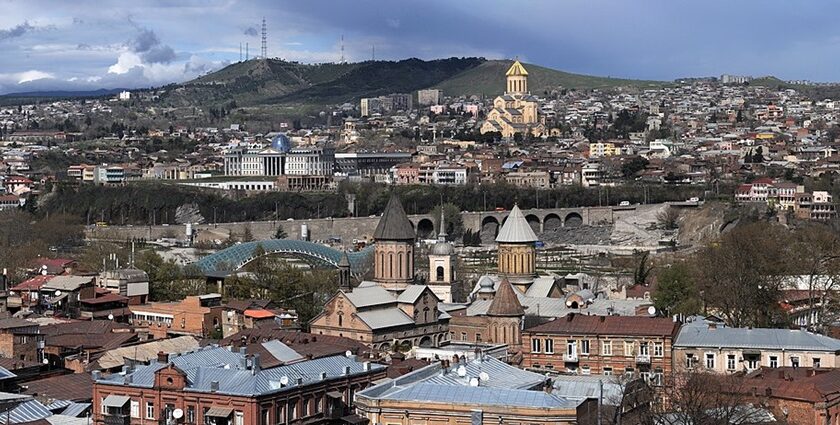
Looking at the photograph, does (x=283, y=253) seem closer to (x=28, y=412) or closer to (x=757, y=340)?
(x=757, y=340)

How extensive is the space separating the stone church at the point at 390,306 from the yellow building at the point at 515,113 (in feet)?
385

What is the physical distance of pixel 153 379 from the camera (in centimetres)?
2595

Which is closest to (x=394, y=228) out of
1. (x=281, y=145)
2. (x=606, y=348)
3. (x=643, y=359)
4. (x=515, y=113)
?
(x=606, y=348)

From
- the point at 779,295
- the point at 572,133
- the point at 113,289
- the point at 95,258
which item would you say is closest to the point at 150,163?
the point at 572,133

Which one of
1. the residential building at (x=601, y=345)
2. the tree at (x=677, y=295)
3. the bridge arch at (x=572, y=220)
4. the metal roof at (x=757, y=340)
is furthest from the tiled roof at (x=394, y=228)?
the bridge arch at (x=572, y=220)

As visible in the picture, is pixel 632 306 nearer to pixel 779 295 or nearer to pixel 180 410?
pixel 779 295

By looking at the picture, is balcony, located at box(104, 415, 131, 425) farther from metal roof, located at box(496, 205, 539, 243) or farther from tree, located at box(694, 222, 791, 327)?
metal roof, located at box(496, 205, 539, 243)

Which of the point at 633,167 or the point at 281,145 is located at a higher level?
the point at 281,145

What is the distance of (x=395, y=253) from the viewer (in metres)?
49.7

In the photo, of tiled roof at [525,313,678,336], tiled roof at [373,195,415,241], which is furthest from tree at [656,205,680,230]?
tiled roof at [525,313,678,336]

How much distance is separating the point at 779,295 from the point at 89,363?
21.3 metres

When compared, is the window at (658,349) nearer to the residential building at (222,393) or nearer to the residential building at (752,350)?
the residential building at (752,350)

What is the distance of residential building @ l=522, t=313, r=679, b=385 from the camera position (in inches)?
1312

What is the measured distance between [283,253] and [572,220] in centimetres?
4506
